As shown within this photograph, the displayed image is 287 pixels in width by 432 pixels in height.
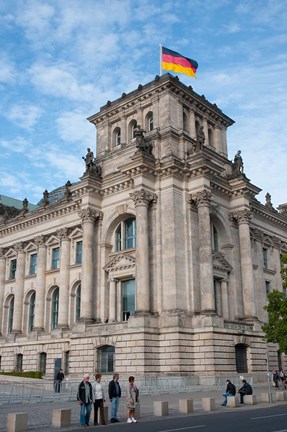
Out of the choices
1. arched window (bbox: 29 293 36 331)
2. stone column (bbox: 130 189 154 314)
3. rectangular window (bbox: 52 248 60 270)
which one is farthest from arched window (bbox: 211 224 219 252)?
arched window (bbox: 29 293 36 331)

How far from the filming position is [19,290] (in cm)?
5419

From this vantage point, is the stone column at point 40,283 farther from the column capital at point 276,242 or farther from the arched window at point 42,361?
the column capital at point 276,242

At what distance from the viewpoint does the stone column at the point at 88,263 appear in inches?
1659

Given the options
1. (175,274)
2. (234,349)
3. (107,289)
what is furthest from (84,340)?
(234,349)

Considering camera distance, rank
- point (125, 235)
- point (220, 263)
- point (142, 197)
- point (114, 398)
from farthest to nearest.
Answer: point (125, 235), point (220, 263), point (142, 197), point (114, 398)

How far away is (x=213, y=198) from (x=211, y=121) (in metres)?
11.4

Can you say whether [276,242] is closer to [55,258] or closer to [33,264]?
[55,258]

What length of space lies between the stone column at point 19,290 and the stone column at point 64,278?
7160 mm

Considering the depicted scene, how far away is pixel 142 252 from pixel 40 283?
17262 mm

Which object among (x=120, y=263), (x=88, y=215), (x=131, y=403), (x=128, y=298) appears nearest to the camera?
(x=131, y=403)

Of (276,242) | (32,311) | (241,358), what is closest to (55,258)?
(32,311)

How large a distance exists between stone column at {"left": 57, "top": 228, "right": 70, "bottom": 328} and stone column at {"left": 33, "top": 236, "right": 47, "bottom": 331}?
3222 mm

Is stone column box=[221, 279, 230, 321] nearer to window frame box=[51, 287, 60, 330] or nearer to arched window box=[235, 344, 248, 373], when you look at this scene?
arched window box=[235, 344, 248, 373]

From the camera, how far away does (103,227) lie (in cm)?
4506
